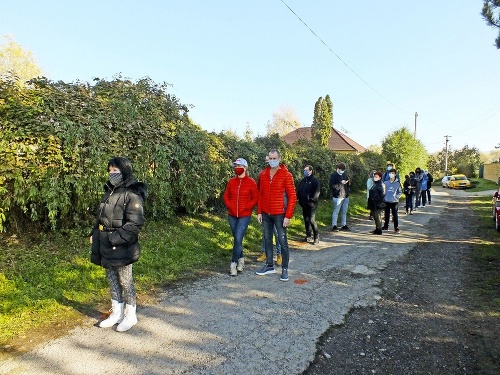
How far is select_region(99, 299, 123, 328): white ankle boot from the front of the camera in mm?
3828

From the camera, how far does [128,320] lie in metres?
3.81

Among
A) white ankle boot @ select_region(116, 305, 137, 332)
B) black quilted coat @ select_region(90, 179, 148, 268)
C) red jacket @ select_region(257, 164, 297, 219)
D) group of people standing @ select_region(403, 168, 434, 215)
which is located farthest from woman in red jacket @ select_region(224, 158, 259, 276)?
group of people standing @ select_region(403, 168, 434, 215)

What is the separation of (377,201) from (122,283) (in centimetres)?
787

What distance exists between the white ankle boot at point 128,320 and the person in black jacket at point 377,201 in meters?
7.62

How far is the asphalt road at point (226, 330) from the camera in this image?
10.3 ft

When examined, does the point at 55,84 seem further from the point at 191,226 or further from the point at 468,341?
the point at 468,341

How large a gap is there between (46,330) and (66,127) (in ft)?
9.98

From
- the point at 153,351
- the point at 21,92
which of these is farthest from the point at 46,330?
the point at 21,92

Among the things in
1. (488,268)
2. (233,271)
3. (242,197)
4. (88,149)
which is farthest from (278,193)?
(488,268)

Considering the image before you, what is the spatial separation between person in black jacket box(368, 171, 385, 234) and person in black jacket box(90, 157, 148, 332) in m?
7.61

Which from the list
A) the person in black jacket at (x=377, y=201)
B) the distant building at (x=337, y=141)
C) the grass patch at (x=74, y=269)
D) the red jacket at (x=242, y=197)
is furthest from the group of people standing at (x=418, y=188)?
the distant building at (x=337, y=141)

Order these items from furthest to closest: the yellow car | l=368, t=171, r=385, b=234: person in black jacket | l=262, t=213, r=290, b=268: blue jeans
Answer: the yellow car, l=368, t=171, r=385, b=234: person in black jacket, l=262, t=213, r=290, b=268: blue jeans

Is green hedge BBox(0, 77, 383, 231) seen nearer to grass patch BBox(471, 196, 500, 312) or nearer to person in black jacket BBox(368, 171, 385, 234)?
person in black jacket BBox(368, 171, 385, 234)

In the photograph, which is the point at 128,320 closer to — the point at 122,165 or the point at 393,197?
the point at 122,165
